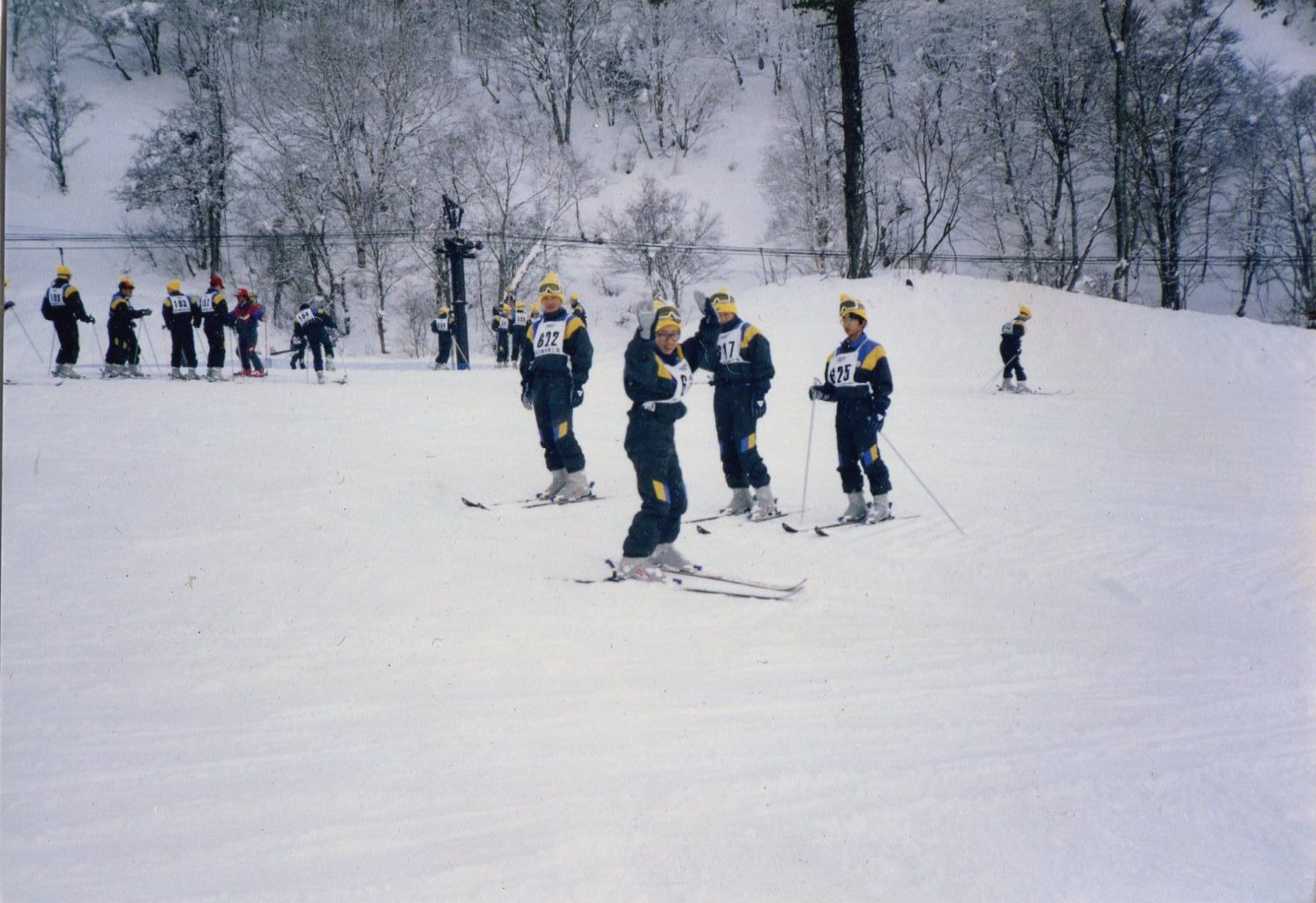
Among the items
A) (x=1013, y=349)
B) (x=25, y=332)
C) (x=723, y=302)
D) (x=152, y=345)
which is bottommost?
(x=25, y=332)

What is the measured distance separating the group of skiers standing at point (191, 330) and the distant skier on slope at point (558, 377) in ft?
11.9

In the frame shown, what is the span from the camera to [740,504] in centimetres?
805

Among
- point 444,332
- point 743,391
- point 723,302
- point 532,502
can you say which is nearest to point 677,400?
point 743,391

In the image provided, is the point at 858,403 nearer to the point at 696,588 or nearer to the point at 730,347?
the point at 730,347

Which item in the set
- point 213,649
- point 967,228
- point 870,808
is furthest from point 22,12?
point 967,228

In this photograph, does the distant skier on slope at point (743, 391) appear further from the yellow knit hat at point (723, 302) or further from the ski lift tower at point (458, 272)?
the ski lift tower at point (458, 272)

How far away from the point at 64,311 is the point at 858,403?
6.05 m

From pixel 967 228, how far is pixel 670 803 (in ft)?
120

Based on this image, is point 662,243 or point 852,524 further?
point 662,243

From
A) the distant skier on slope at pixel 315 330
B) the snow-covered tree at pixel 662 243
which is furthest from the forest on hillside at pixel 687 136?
the distant skier on slope at pixel 315 330

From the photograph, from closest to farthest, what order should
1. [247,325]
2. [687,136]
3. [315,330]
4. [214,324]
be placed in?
[214,324] < [315,330] < [247,325] < [687,136]

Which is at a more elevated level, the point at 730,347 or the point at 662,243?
the point at 662,243

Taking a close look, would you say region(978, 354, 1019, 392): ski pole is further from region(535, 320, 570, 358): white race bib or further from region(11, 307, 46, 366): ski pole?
region(11, 307, 46, 366): ski pole

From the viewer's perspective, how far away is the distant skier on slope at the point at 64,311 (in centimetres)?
473
